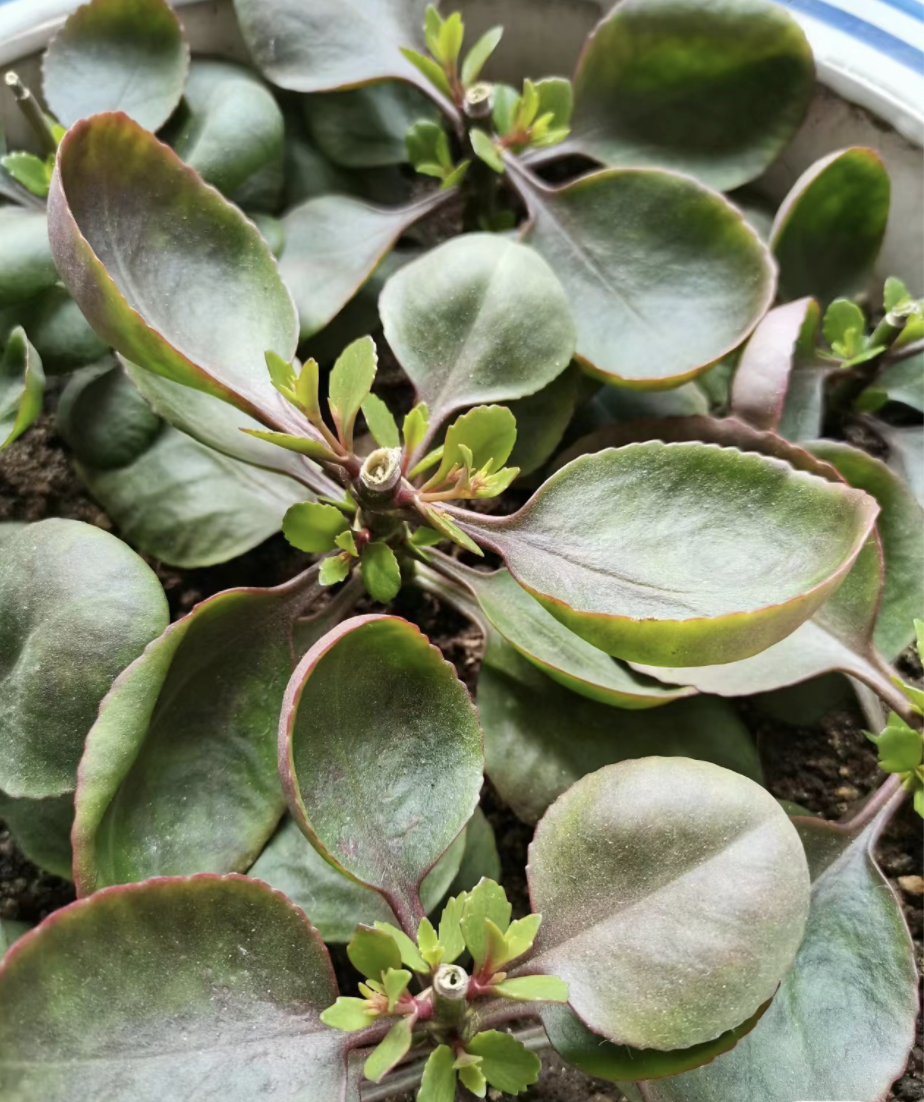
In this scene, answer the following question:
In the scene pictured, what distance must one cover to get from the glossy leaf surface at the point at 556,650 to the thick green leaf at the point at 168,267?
0.18 meters

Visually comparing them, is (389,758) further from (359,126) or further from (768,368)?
(359,126)

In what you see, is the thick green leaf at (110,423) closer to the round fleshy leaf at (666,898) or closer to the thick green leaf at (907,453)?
the round fleshy leaf at (666,898)

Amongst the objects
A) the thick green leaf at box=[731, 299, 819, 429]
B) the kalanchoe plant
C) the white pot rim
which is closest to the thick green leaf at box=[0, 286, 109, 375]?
the kalanchoe plant

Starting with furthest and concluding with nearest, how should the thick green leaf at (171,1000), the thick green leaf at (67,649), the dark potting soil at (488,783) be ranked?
the dark potting soil at (488,783)
the thick green leaf at (67,649)
the thick green leaf at (171,1000)

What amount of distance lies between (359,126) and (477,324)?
29cm

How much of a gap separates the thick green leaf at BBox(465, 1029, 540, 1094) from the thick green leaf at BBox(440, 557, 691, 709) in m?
0.19

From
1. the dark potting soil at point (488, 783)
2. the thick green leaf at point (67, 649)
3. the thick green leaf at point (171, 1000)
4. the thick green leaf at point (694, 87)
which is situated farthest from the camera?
the thick green leaf at point (694, 87)

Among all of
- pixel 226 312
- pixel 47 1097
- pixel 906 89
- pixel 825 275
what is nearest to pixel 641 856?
pixel 47 1097

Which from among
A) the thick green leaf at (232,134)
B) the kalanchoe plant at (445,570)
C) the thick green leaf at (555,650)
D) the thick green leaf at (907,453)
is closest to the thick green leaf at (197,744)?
the kalanchoe plant at (445,570)

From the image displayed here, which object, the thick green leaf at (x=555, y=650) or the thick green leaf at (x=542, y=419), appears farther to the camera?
the thick green leaf at (x=542, y=419)

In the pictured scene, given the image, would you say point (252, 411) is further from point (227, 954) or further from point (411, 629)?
point (227, 954)

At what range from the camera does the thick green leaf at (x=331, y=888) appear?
0.59 m

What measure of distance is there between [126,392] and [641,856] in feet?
1.57

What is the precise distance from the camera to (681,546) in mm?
555
